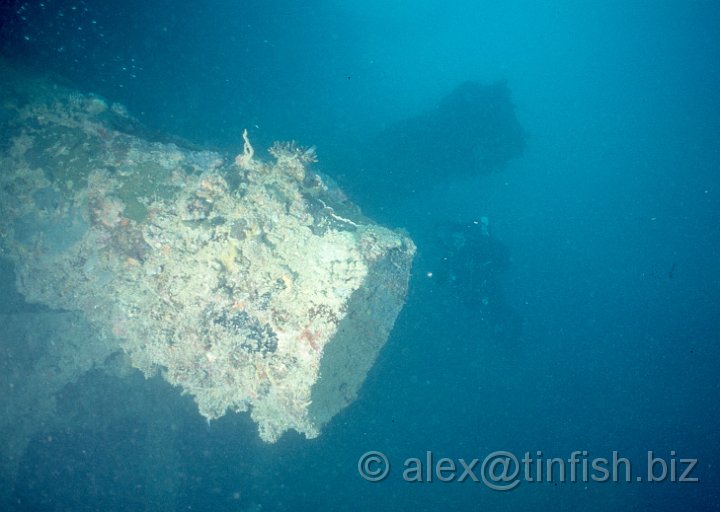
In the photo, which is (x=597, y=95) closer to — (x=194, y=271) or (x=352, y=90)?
(x=352, y=90)

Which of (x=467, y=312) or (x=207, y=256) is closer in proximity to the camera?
(x=207, y=256)

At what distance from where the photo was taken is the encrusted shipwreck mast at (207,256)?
3668mm

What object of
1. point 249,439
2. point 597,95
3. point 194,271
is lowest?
point 249,439

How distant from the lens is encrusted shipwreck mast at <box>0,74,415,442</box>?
144 inches

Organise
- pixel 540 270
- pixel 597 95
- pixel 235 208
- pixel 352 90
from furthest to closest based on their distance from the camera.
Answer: pixel 597 95 < pixel 540 270 < pixel 352 90 < pixel 235 208

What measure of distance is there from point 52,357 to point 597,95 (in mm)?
28835

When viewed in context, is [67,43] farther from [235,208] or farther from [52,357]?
[235,208]

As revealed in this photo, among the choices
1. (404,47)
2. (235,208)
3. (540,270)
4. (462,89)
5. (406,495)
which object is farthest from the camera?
(404,47)

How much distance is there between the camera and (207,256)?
3.66 metres

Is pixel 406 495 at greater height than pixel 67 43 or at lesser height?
lesser

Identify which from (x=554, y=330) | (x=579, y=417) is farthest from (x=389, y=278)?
(x=554, y=330)

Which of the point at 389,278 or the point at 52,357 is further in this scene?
the point at 52,357

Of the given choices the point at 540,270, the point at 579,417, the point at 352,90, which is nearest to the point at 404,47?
the point at 352,90

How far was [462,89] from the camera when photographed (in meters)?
11.9
